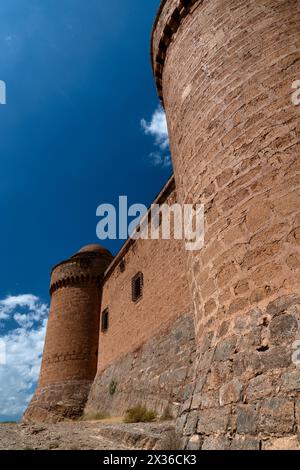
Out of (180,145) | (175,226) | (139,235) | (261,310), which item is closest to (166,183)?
(175,226)

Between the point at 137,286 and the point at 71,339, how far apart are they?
18.7 ft

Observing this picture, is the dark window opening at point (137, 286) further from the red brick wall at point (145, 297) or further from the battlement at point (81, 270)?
the battlement at point (81, 270)

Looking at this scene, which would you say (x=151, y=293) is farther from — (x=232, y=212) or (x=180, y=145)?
(x=232, y=212)

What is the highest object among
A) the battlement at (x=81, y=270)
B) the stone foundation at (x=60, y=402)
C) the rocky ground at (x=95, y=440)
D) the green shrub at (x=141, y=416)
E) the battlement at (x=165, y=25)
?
the battlement at (x=165, y=25)

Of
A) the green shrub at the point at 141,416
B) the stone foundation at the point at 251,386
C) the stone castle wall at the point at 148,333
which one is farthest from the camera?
the stone castle wall at the point at 148,333

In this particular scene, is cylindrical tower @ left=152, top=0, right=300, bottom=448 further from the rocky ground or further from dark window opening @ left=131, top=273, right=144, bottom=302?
dark window opening @ left=131, top=273, right=144, bottom=302

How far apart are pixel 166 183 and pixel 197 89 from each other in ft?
16.6

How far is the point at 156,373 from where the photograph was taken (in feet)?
27.5

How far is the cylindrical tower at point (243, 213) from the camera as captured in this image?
2.50m

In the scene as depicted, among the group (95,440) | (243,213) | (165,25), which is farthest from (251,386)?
(165,25)

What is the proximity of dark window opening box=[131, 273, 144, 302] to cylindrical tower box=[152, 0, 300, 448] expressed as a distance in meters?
6.72

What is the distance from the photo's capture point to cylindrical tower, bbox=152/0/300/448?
2504 mm

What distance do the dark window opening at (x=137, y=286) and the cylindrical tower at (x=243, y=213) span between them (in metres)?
6.72

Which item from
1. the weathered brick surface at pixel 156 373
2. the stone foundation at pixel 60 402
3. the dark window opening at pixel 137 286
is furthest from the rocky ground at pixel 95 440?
the stone foundation at pixel 60 402
